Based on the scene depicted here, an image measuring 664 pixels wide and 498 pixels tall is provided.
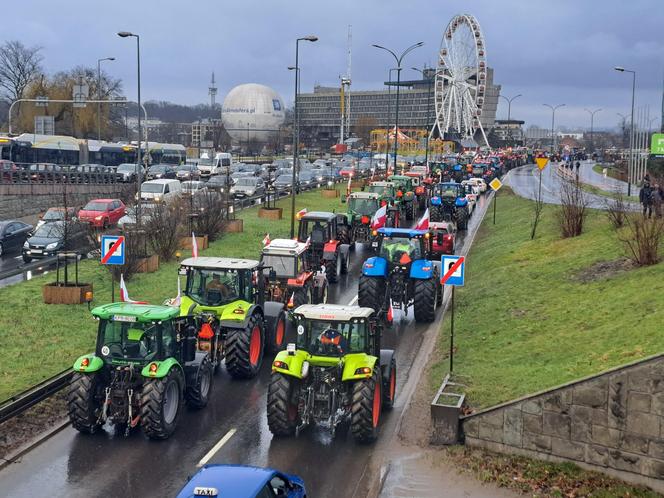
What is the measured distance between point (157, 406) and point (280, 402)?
198cm

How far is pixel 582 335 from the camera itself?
18.1 meters

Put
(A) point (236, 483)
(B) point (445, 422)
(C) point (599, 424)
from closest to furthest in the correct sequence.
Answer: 1. (A) point (236, 483)
2. (C) point (599, 424)
3. (B) point (445, 422)

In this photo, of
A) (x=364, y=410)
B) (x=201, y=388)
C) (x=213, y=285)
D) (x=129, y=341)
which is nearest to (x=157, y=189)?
(x=213, y=285)

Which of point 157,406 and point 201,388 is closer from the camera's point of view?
point 157,406

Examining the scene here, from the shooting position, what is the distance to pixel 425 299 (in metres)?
22.6

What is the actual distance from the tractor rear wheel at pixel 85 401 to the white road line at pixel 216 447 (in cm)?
199

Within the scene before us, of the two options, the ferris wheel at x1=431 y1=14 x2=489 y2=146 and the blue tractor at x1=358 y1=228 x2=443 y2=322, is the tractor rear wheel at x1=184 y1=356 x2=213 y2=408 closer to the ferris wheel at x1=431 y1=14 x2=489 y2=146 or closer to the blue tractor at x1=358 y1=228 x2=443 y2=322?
the blue tractor at x1=358 y1=228 x2=443 y2=322

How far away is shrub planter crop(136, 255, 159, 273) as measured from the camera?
28.4 meters

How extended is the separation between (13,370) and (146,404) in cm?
500

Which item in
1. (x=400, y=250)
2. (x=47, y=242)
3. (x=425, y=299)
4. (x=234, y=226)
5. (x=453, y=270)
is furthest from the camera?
(x=234, y=226)

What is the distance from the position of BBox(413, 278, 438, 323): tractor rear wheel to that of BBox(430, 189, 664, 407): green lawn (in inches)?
23.6

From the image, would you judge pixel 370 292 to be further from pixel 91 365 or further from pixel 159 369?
pixel 91 365

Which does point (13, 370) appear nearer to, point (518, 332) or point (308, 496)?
point (308, 496)

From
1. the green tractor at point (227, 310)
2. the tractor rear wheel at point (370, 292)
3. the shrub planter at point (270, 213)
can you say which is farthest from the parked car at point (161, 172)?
the green tractor at point (227, 310)
